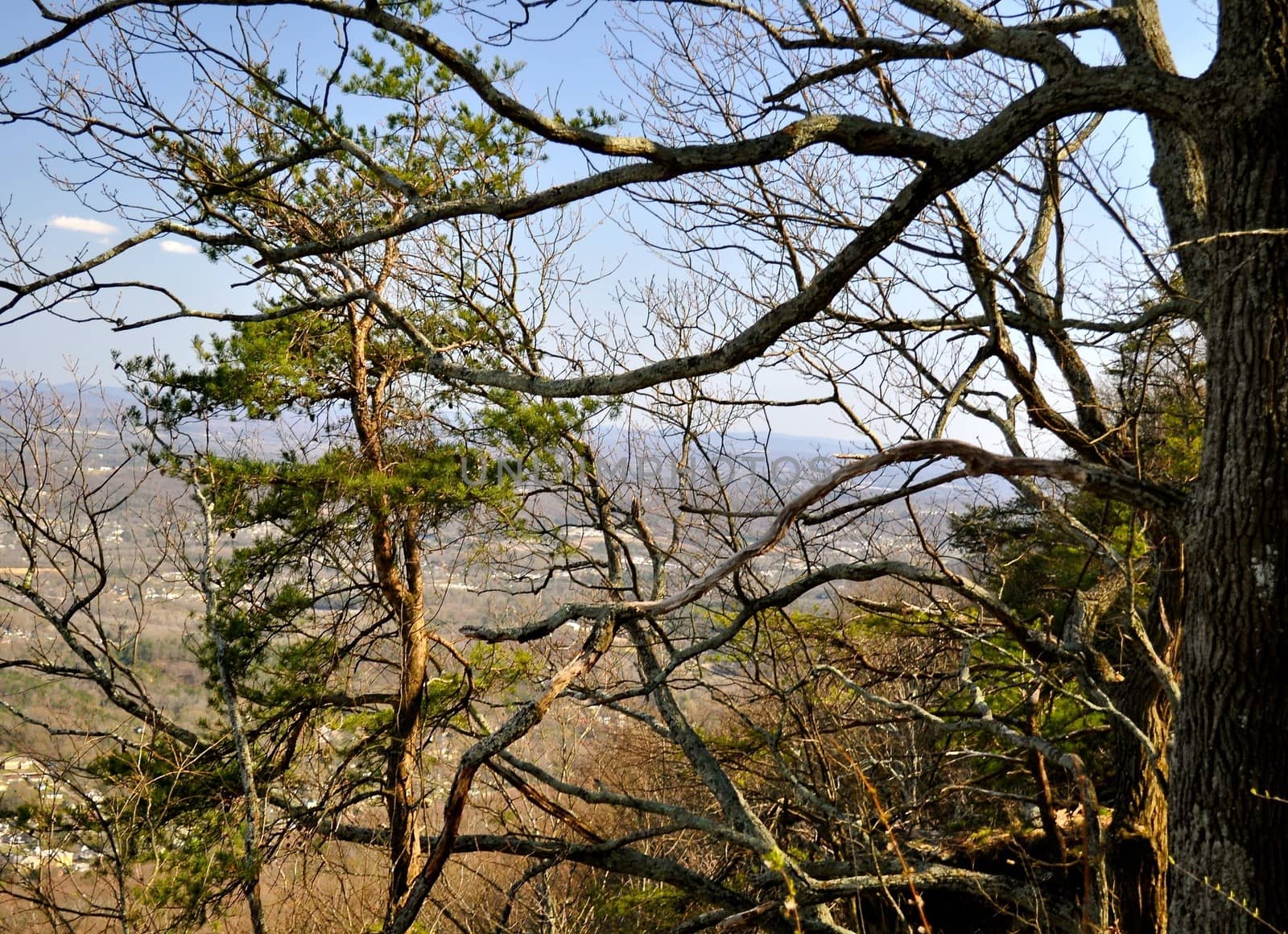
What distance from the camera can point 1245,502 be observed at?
251 cm

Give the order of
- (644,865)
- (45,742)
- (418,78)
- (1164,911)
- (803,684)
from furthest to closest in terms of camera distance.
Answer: (45,742) → (418,78) → (644,865) → (803,684) → (1164,911)

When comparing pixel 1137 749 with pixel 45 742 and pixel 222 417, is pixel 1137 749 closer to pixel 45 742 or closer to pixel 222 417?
pixel 222 417

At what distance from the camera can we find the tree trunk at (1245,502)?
2.46 meters

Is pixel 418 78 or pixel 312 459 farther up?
pixel 418 78

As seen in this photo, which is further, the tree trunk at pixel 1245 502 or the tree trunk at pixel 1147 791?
the tree trunk at pixel 1147 791

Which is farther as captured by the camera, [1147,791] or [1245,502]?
[1147,791]

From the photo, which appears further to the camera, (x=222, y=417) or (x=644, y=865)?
(x=222, y=417)

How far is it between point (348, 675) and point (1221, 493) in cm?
669

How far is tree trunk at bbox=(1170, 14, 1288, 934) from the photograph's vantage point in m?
2.46

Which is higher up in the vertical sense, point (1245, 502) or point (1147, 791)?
point (1245, 502)

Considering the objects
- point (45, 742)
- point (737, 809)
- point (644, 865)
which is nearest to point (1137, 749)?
point (737, 809)

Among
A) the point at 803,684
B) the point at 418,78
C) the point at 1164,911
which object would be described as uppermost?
the point at 418,78

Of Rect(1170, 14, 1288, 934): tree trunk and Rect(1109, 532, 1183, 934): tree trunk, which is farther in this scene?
Rect(1109, 532, 1183, 934): tree trunk

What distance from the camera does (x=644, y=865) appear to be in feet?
18.0
